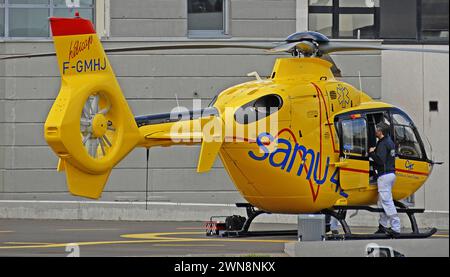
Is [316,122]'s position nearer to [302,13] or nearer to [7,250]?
[7,250]

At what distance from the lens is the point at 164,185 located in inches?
1070

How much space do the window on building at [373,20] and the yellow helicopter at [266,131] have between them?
9.68 metres

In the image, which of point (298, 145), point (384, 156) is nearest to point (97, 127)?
point (298, 145)

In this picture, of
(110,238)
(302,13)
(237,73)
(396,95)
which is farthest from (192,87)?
(110,238)

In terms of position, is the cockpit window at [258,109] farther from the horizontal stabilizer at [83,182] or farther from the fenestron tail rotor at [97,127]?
the horizontal stabilizer at [83,182]

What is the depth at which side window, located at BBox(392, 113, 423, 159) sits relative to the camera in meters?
18.1

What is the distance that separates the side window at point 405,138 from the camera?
18.1 m

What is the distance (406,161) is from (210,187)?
32.8ft

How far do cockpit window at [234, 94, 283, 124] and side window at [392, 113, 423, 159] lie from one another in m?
2.61

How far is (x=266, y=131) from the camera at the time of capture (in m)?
16.5

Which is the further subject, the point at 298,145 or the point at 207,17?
the point at 207,17

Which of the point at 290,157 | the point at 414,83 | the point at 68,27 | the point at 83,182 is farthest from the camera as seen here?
the point at 414,83

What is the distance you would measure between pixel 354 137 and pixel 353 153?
0.87 ft

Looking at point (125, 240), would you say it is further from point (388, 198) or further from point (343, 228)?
point (388, 198)
